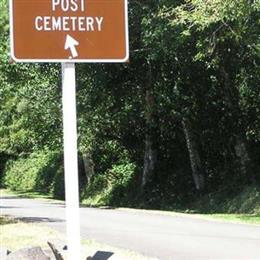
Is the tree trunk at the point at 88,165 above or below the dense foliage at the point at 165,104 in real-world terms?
below

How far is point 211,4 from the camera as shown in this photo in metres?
17.0

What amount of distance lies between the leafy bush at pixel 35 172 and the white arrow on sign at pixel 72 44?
130 ft

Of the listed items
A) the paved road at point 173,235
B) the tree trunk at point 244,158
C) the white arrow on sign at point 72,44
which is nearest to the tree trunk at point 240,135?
the tree trunk at point 244,158

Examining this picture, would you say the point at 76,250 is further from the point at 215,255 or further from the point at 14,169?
the point at 14,169

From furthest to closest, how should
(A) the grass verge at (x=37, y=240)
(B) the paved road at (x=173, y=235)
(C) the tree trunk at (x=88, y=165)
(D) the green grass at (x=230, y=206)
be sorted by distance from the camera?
(C) the tree trunk at (x=88, y=165), (D) the green grass at (x=230, y=206), (B) the paved road at (x=173, y=235), (A) the grass verge at (x=37, y=240)

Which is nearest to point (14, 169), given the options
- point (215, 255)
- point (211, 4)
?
point (211, 4)

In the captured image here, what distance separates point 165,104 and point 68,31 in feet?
75.0

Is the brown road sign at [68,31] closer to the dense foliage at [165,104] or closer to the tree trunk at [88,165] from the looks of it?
the dense foliage at [165,104]

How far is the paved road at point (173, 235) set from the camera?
1249 cm

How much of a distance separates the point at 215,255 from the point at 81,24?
24.0 feet

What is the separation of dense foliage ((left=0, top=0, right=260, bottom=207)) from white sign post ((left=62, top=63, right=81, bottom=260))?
37.9ft

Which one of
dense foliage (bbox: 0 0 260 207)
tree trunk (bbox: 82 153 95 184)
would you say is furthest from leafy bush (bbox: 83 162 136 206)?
tree trunk (bbox: 82 153 95 184)

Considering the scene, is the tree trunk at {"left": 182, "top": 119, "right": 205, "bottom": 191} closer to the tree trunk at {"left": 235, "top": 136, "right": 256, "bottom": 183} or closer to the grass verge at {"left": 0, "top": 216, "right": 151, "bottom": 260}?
the tree trunk at {"left": 235, "top": 136, "right": 256, "bottom": 183}

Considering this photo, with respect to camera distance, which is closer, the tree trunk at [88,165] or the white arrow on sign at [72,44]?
the white arrow on sign at [72,44]
